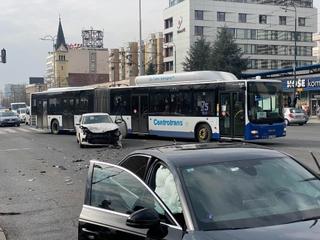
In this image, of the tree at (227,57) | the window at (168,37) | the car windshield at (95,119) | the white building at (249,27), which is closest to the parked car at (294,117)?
the car windshield at (95,119)

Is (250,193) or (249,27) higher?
(249,27)

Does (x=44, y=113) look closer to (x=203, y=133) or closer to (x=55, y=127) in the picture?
(x=55, y=127)

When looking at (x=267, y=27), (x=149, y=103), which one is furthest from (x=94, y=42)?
(x=149, y=103)

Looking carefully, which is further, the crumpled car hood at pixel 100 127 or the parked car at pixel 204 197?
the crumpled car hood at pixel 100 127

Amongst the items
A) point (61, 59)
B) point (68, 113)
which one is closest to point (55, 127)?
point (68, 113)

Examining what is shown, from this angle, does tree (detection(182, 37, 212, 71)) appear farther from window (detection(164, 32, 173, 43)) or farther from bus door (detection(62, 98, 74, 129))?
bus door (detection(62, 98, 74, 129))

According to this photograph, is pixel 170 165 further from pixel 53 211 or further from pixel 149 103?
pixel 149 103

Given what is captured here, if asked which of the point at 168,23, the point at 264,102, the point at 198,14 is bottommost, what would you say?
the point at 264,102

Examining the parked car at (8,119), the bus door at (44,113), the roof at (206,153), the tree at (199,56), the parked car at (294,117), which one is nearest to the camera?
the roof at (206,153)

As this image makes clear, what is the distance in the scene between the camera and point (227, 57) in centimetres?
7262

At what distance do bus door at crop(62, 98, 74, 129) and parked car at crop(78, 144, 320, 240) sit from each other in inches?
1139

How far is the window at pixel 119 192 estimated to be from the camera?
420 cm

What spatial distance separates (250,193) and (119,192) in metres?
1.22

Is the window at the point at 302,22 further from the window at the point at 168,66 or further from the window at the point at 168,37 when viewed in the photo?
the window at the point at 168,66
